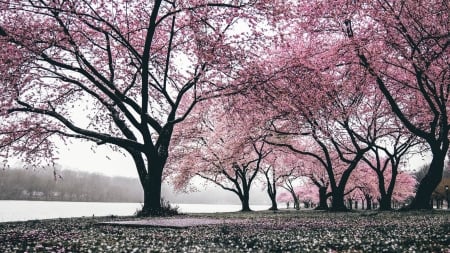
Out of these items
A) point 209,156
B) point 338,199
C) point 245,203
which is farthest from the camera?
point 245,203

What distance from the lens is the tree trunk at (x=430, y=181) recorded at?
27328 mm

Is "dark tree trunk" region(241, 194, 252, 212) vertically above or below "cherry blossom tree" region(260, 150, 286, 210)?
below

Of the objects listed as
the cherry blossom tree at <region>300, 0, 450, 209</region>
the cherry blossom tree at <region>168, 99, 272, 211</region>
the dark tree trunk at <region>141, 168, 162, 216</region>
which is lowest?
the dark tree trunk at <region>141, 168, 162, 216</region>

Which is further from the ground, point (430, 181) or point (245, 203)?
point (430, 181)

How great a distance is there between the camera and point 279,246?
7.73 metres

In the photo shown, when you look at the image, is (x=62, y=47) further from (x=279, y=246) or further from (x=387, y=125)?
(x=387, y=125)

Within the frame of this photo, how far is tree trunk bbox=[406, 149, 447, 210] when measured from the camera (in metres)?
27.3

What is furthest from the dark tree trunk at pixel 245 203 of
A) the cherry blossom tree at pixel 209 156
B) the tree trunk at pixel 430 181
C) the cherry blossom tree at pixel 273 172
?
the tree trunk at pixel 430 181

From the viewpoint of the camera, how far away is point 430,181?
90.6ft

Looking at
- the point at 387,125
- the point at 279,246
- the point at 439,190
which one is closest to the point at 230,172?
the point at 387,125

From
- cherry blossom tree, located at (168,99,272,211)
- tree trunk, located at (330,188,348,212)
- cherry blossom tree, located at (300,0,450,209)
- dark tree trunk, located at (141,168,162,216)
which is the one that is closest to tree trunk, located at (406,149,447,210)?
cherry blossom tree, located at (300,0,450,209)

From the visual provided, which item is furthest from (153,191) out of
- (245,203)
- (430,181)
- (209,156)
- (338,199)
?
(245,203)

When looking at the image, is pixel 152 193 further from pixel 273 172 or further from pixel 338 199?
pixel 273 172

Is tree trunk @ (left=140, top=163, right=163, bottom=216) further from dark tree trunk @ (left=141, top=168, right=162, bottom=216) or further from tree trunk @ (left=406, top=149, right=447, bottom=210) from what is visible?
tree trunk @ (left=406, top=149, right=447, bottom=210)
